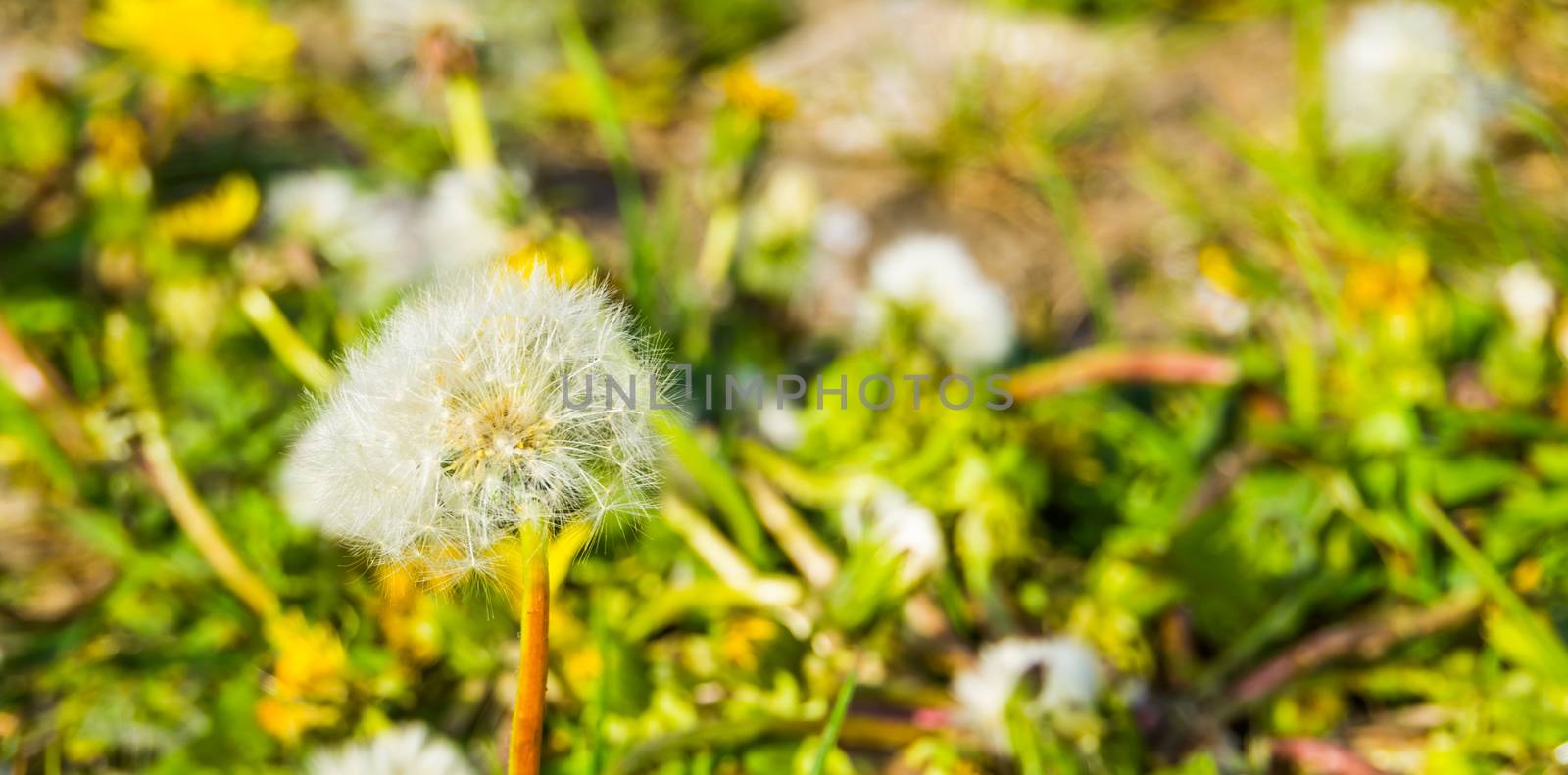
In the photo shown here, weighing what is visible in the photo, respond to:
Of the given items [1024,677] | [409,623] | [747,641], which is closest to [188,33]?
[409,623]

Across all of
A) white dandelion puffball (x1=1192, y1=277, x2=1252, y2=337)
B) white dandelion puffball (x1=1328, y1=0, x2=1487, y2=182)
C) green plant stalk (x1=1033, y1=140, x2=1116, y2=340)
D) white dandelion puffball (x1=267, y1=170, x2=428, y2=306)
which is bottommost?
white dandelion puffball (x1=1192, y1=277, x2=1252, y2=337)

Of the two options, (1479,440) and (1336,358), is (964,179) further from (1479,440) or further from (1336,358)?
(1479,440)

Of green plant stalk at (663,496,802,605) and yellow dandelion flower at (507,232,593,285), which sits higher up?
yellow dandelion flower at (507,232,593,285)

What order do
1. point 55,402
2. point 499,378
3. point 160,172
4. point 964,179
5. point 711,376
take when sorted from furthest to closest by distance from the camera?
point 964,179
point 160,172
point 711,376
point 55,402
point 499,378

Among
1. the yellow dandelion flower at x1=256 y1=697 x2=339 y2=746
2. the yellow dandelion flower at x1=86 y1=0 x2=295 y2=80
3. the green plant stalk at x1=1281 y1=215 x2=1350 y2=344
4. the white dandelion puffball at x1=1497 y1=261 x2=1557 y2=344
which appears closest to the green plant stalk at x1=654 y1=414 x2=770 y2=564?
the yellow dandelion flower at x1=256 y1=697 x2=339 y2=746

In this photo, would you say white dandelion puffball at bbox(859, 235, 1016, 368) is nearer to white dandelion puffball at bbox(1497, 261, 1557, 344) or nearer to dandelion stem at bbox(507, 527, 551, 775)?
white dandelion puffball at bbox(1497, 261, 1557, 344)

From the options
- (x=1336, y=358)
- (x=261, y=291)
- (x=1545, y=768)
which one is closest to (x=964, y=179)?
(x=1336, y=358)

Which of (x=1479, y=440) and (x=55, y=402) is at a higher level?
(x=55, y=402)
